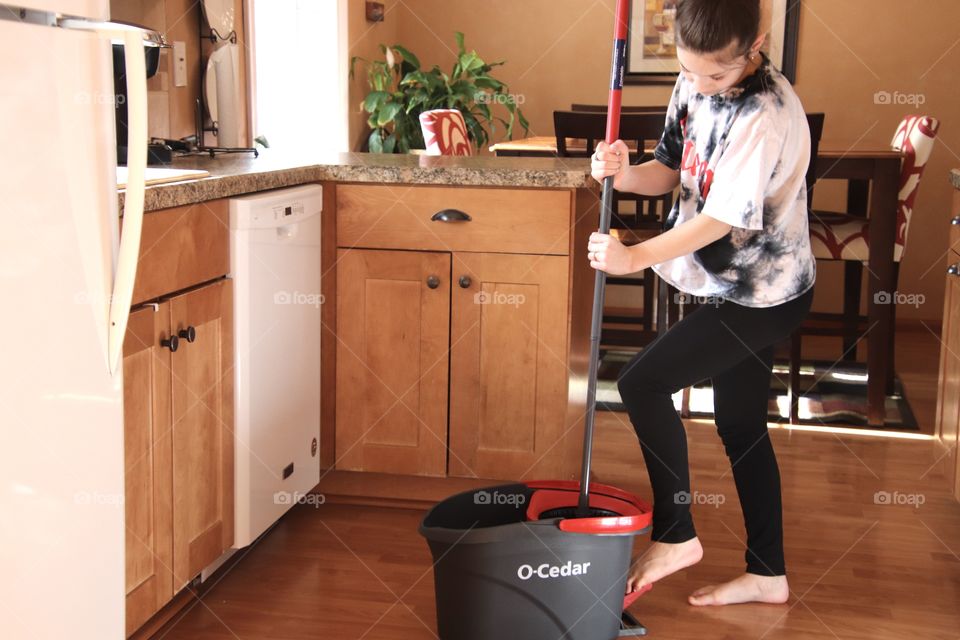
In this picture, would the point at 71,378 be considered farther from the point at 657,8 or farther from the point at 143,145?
the point at 657,8

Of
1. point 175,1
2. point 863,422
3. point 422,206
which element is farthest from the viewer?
point 863,422

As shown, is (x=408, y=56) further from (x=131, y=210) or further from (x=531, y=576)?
(x=131, y=210)

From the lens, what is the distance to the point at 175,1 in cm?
317

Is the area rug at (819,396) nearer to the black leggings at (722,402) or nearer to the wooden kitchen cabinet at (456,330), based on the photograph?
the wooden kitchen cabinet at (456,330)

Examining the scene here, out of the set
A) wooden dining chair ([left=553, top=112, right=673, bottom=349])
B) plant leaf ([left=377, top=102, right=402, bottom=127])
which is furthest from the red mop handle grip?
plant leaf ([left=377, top=102, right=402, bottom=127])

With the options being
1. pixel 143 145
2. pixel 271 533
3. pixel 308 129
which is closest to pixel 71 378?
pixel 143 145

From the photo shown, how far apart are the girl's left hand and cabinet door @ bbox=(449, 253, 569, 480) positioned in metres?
0.66

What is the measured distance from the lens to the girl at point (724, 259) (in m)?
1.82

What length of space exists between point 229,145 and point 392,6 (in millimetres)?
2590

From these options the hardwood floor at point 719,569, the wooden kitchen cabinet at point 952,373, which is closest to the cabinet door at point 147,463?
the hardwood floor at point 719,569

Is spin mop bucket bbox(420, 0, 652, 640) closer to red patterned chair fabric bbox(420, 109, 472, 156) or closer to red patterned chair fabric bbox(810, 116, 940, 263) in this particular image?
red patterned chair fabric bbox(810, 116, 940, 263)

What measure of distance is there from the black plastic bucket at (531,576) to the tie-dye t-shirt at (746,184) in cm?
48

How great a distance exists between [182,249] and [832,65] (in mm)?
4270

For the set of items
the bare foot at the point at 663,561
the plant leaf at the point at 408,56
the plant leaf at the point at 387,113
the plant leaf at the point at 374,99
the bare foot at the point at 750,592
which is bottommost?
the bare foot at the point at 750,592
